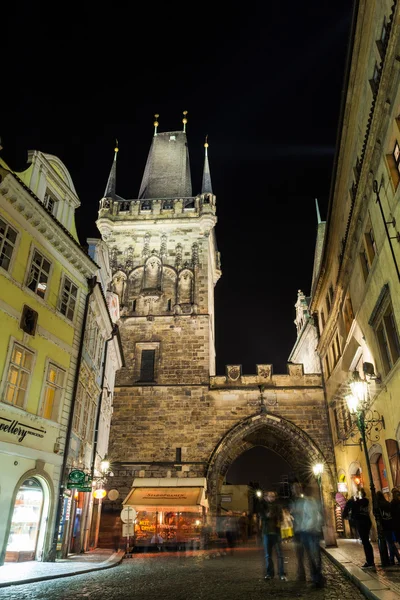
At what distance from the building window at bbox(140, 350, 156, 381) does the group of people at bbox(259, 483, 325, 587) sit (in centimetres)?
1737

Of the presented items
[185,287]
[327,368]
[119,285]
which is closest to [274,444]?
[327,368]

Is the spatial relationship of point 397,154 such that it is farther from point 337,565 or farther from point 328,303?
point 328,303

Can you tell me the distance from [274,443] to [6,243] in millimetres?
20581

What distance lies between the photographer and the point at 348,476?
62.4ft

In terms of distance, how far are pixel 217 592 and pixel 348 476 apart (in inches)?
568

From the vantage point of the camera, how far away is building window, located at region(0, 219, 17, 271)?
1052 centimetres

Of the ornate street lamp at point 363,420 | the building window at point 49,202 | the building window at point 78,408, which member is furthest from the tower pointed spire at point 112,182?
the ornate street lamp at point 363,420

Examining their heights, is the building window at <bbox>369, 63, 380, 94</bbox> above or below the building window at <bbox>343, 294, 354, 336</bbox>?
above

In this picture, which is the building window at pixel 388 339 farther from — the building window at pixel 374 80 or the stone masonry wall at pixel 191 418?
the stone masonry wall at pixel 191 418

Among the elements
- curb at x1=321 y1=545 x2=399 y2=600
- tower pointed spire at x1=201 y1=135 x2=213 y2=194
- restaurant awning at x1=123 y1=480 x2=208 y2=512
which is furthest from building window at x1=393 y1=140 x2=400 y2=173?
tower pointed spire at x1=201 y1=135 x2=213 y2=194

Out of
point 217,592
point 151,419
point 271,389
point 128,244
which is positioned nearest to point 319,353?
point 271,389

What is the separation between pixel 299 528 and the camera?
6.97 metres

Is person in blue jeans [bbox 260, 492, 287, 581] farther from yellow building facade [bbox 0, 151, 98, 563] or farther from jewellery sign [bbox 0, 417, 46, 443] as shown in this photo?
jewellery sign [bbox 0, 417, 46, 443]

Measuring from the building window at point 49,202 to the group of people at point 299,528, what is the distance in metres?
10.4
